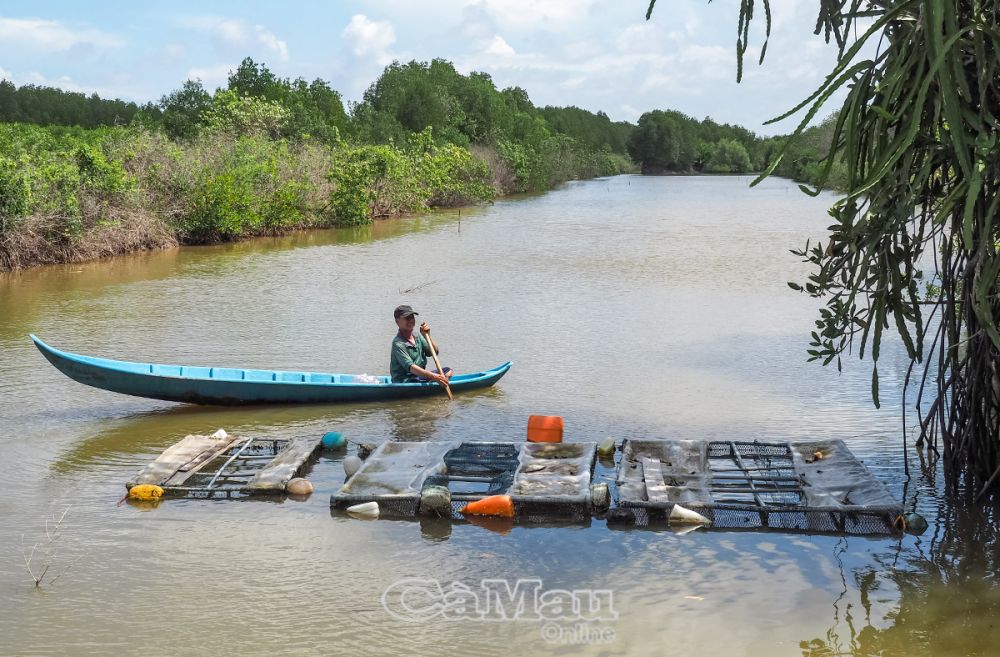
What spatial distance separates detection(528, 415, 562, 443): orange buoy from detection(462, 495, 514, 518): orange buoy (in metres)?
1.59

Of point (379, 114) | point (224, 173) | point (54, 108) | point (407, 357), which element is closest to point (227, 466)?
point (407, 357)

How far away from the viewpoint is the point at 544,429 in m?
8.94

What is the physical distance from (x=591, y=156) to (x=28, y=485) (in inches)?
3806

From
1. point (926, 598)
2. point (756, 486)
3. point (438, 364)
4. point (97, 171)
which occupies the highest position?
point (97, 171)

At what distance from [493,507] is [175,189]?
74.1 ft

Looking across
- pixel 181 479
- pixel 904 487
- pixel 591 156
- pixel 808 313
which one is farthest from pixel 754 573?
pixel 591 156

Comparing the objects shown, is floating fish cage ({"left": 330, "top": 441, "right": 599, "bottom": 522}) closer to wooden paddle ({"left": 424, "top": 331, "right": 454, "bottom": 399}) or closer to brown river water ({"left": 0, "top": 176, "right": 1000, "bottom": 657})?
brown river water ({"left": 0, "top": 176, "right": 1000, "bottom": 657})

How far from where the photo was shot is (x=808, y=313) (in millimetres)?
16656

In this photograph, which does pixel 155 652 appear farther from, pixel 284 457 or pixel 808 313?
pixel 808 313

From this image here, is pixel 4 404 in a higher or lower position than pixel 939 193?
lower

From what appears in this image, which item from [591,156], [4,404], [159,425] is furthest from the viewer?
[591,156]

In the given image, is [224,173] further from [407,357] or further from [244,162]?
[407,357]

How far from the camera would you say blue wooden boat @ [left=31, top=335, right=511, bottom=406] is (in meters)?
9.84

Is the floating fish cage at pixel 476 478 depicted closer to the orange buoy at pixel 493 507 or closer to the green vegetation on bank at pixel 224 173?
the orange buoy at pixel 493 507
